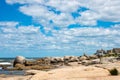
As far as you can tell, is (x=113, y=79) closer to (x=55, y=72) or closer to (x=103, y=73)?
(x=103, y=73)

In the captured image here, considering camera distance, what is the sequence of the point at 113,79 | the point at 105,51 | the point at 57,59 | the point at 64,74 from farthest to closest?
the point at 105,51
the point at 57,59
the point at 64,74
the point at 113,79

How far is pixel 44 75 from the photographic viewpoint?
26297 mm

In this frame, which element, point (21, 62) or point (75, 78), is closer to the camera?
point (75, 78)

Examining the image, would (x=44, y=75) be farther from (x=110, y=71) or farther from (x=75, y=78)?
(x=110, y=71)

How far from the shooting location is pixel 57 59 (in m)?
97.4

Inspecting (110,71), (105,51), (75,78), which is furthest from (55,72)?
(105,51)

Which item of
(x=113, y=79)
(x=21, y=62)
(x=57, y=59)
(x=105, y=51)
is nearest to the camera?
(x=113, y=79)

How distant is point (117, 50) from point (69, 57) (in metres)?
35.3

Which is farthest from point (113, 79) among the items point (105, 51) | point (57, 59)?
point (105, 51)

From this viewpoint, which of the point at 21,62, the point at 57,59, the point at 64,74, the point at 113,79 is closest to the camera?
the point at 113,79

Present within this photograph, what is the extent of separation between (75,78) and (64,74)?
203 centimetres

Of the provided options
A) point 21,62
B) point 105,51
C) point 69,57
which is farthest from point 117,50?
point 21,62

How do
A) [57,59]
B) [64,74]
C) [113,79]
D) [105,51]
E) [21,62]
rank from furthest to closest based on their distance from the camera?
[105,51] < [57,59] < [21,62] < [64,74] < [113,79]

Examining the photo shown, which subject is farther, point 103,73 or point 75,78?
point 103,73
